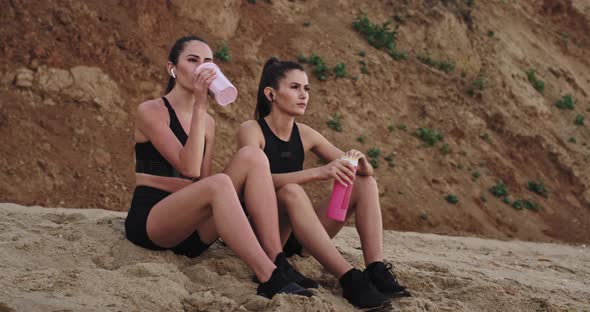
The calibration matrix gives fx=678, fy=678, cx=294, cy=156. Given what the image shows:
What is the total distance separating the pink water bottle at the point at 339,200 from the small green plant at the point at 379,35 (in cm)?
894

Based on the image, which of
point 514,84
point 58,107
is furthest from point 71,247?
point 514,84

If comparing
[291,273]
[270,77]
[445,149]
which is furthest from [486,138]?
[291,273]

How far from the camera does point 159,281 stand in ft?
10.7

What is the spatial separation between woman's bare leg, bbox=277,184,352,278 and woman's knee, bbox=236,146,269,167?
0.23 meters

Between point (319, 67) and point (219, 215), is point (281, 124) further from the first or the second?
point (319, 67)

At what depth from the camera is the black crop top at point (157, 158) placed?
379cm

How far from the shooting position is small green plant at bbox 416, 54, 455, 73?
41.6 ft

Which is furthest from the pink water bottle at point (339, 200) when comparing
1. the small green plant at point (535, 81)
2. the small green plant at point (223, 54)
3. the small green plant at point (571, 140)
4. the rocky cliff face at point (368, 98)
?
the small green plant at point (535, 81)

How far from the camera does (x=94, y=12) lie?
9562 millimetres

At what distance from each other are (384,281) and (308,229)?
495 mm

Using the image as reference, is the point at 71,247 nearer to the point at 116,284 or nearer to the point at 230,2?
the point at 116,284

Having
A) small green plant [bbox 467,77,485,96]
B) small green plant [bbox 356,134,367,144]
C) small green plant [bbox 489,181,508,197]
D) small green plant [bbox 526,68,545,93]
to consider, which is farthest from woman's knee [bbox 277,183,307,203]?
small green plant [bbox 526,68,545,93]

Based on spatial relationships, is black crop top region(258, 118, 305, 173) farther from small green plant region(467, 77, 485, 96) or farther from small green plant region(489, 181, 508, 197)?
small green plant region(467, 77, 485, 96)

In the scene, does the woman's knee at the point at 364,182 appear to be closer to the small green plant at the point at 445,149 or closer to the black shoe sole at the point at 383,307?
the black shoe sole at the point at 383,307
